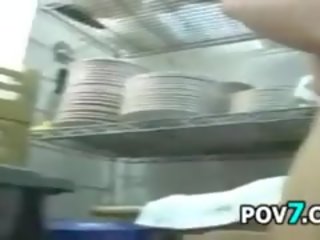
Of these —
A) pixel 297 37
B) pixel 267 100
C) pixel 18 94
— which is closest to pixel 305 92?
pixel 267 100

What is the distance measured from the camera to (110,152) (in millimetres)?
1264

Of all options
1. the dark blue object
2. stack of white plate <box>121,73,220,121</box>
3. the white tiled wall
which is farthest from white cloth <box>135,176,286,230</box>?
the white tiled wall

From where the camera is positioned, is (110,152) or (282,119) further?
(110,152)

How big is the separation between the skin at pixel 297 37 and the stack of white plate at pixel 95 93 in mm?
427

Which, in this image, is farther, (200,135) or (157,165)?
(157,165)

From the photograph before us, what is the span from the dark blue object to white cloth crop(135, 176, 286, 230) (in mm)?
28

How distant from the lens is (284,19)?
0.61 meters

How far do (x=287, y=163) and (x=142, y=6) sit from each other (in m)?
0.36

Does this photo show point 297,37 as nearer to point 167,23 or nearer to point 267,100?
point 267,100

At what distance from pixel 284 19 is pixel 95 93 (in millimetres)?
475

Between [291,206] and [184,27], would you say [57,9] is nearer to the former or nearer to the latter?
[184,27]

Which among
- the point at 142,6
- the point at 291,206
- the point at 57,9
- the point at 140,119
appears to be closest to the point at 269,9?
the point at 291,206

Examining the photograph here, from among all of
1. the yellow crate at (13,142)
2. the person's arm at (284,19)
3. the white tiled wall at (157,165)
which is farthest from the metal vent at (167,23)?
the person's arm at (284,19)

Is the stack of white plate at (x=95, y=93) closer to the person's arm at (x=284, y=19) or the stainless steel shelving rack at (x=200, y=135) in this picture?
the stainless steel shelving rack at (x=200, y=135)
